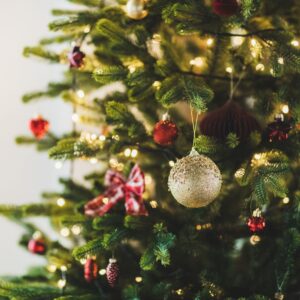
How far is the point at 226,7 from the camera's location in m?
1.01

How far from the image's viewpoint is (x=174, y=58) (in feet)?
3.79

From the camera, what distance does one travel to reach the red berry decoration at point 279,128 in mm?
1036

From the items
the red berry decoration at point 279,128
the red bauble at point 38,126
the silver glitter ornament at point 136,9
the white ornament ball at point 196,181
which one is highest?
the silver glitter ornament at point 136,9

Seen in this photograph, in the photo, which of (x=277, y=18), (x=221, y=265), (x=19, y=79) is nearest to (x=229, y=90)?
(x=277, y=18)

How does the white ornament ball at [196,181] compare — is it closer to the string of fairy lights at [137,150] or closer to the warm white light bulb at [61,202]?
the string of fairy lights at [137,150]

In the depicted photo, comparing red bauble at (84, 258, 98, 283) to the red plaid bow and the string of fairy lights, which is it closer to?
the string of fairy lights

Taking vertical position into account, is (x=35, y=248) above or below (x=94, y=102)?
below

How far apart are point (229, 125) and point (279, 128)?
0.41ft

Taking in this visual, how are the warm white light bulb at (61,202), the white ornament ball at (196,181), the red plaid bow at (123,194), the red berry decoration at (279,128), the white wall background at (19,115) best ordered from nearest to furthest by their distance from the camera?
the white ornament ball at (196,181) < the red berry decoration at (279,128) < the red plaid bow at (123,194) < the warm white light bulb at (61,202) < the white wall background at (19,115)

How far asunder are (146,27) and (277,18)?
334mm

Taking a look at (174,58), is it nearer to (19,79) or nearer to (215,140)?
(215,140)

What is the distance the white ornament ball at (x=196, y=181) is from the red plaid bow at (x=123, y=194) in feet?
0.70

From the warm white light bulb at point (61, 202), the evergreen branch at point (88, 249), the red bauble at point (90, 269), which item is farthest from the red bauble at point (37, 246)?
the evergreen branch at point (88, 249)

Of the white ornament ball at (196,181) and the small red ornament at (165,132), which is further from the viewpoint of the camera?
the small red ornament at (165,132)
